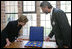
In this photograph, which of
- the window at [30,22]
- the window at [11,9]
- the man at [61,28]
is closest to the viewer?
the man at [61,28]

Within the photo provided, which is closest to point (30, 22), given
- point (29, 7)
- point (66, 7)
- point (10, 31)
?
point (29, 7)

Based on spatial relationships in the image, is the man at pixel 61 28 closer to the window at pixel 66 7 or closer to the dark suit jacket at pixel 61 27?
the dark suit jacket at pixel 61 27

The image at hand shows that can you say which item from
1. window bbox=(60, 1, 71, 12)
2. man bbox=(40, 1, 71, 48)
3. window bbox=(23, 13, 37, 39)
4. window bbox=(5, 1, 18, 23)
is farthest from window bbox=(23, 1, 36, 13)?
man bbox=(40, 1, 71, 48)

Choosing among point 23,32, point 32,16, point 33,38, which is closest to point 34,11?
point 32,16

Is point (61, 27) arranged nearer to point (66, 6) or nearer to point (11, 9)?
point (66, 6)

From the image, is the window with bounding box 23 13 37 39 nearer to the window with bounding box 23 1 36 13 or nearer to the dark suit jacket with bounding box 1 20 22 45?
the window with bounding box 23 1 36 13

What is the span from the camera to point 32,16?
4.39 m

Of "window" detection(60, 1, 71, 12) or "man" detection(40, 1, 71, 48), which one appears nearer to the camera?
"man" detection(40, 1, 71, 48)

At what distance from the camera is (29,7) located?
447cm

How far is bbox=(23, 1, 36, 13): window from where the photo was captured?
4434mm

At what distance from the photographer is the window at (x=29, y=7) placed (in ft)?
14.5

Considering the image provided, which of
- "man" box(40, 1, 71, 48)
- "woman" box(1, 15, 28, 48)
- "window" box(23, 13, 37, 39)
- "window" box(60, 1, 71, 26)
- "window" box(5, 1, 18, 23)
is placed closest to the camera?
"man" box(40, 1, 71, 48)

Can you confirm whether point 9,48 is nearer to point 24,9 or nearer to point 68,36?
point 68,36

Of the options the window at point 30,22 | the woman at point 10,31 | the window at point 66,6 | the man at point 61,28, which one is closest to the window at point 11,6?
the window at point 30,22
